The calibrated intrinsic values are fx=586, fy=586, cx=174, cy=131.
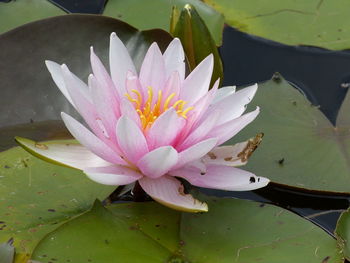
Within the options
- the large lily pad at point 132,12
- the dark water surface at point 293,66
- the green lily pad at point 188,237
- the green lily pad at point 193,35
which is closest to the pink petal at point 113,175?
the green lily pad at point 188,237

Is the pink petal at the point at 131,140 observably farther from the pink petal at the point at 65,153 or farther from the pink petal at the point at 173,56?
the pink petal at the point at 173,56

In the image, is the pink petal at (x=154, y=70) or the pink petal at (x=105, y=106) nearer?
the pink petal at (x=105, y=106)

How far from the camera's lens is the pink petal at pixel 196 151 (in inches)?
61.6

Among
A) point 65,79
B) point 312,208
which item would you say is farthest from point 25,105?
point 312,208

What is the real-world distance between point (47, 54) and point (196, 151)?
819mm

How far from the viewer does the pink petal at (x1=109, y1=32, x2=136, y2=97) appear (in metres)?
1.78

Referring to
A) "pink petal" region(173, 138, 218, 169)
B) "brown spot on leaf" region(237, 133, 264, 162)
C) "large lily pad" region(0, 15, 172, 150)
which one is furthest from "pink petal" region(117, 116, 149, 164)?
"large lily pad" region(0, 15, 172, 150)

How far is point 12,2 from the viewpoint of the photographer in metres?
2.46

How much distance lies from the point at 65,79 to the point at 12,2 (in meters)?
0.97

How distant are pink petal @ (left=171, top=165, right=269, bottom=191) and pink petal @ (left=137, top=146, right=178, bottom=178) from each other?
8 cm

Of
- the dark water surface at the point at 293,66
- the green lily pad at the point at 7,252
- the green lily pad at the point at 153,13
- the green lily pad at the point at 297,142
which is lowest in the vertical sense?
the green lily pad at the point at 7,252

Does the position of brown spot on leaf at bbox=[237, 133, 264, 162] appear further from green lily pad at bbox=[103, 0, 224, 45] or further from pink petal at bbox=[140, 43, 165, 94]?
green lily pad at bbox=[103, 0, 224, 45]

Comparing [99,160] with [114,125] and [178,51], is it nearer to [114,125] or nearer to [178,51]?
[114,125]

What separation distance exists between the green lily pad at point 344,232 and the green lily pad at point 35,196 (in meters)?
0.70
